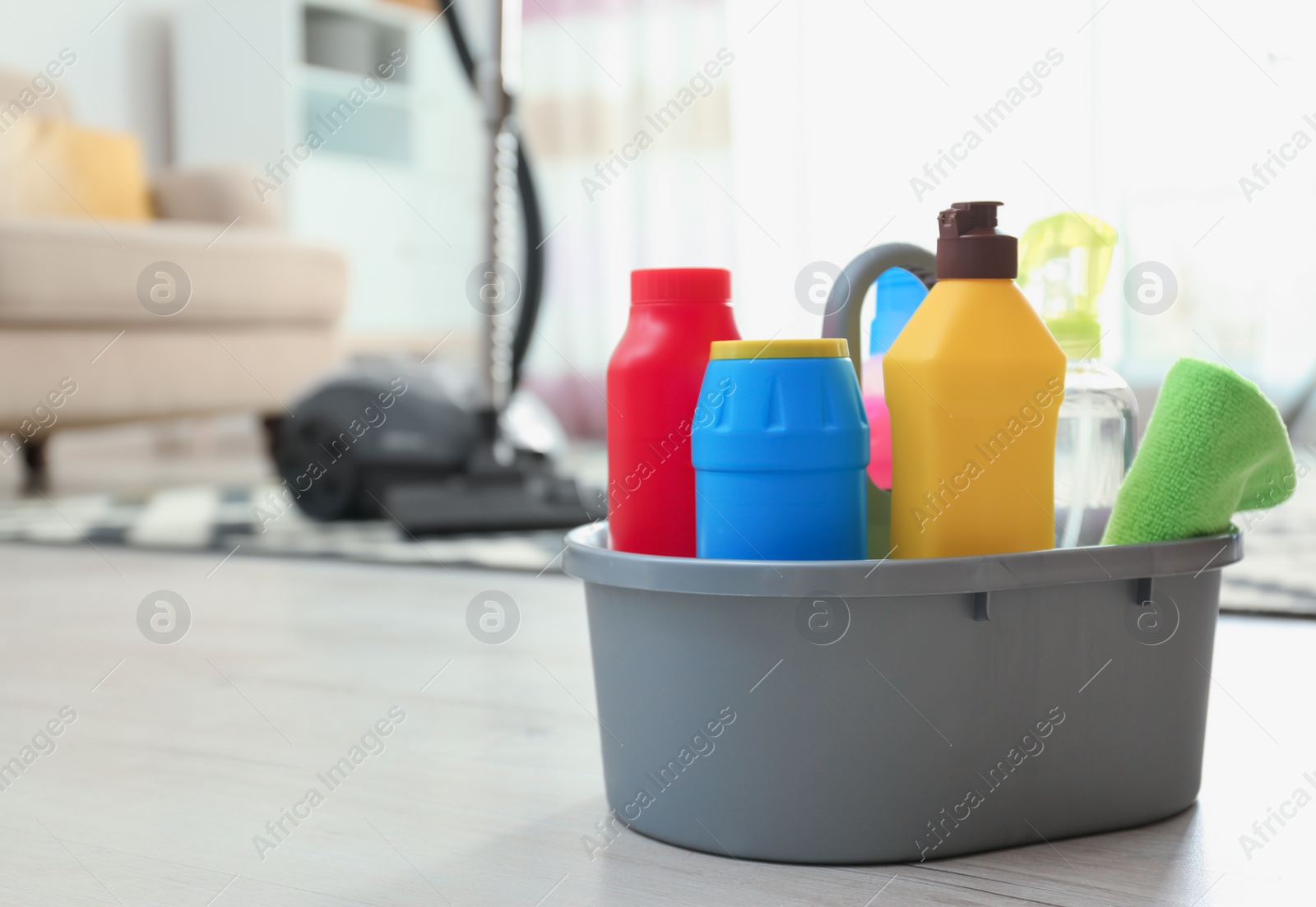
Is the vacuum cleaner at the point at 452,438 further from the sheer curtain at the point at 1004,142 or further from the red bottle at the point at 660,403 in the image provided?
the red bottle at the point at 660,403

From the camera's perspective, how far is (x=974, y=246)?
21.5 inches

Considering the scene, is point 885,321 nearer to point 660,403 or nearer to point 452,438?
point 660,403

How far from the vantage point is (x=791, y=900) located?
51cm

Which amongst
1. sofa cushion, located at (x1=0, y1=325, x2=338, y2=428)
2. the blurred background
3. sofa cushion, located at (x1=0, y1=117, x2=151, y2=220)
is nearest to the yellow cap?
the blurred background

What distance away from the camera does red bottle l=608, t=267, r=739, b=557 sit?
0.58 metres

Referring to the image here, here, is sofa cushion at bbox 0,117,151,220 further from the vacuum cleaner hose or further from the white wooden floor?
the white wooden floor

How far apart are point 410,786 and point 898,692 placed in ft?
0.96

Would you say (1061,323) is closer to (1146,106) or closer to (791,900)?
(791,900)

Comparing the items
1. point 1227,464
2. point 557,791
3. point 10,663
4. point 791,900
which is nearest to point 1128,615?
point 1227,464

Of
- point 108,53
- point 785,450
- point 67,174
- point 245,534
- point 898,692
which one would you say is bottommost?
point 245,534

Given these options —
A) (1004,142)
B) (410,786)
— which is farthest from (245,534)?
(1004,142)

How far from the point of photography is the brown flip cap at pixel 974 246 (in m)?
0.54

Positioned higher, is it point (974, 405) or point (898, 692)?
point (974, 405)

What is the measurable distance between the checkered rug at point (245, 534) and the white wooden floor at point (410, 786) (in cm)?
37
